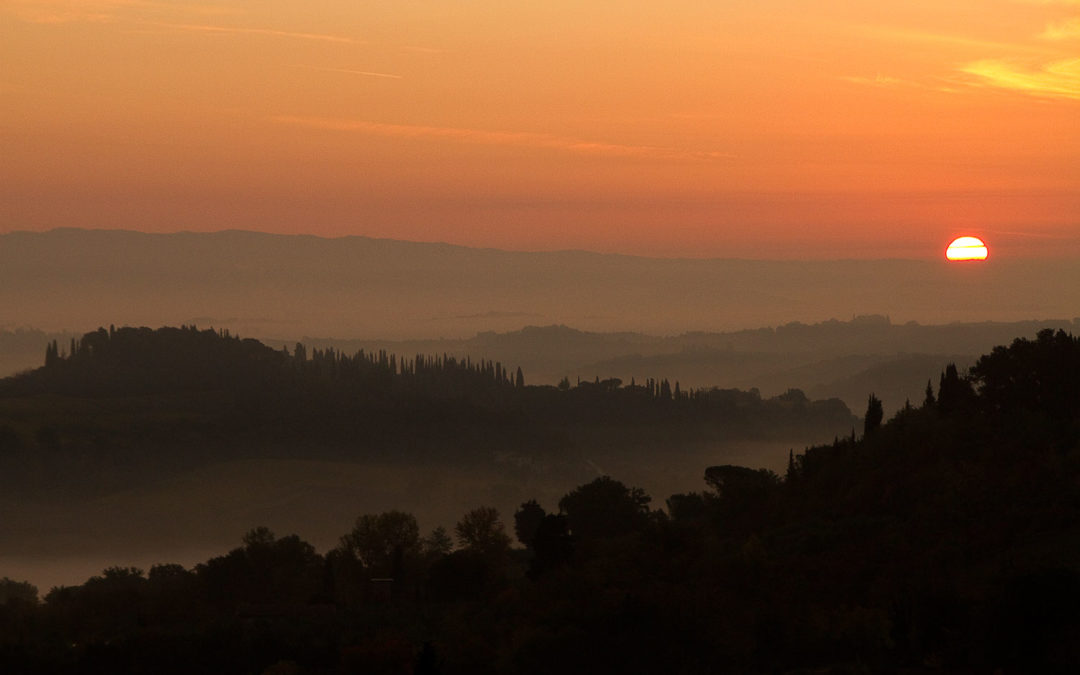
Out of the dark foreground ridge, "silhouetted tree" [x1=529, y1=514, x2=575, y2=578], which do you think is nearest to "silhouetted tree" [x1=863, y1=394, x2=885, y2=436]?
the dark foreground ridge

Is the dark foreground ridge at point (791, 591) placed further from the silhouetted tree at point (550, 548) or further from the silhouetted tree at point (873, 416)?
the silhouetted tree at point (873, 416)

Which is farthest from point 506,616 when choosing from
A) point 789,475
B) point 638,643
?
point 789,475

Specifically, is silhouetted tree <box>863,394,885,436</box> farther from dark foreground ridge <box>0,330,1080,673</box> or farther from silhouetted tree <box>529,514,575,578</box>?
silhouetted tree <box>529,514,575,578</box>

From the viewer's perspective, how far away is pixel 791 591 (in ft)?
422

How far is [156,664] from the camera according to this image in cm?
13400

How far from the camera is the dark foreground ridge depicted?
356 feet

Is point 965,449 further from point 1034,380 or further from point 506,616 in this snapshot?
point 506,616

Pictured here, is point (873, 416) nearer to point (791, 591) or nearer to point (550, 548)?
point (550, 548)

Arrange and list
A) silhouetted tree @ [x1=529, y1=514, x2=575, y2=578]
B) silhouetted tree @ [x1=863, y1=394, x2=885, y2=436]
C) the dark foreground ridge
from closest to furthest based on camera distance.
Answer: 1. the dark foreground ridge
2. silhouetted tree @ [x1=529, y1=514, x2=575, y2=578]
3. silhouetted tree @ [x1=863, y1=394, x2=885, y2=436]

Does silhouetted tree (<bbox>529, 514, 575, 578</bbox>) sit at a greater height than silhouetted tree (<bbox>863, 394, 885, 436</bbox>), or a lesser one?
lesser

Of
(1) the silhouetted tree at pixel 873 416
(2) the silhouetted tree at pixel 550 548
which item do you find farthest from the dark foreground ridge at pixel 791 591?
(1) the silhouetted tree at pixel 873 416

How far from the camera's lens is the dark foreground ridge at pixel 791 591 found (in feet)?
356

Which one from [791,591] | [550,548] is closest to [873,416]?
[550,548]

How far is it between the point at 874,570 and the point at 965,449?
91.1 feet
